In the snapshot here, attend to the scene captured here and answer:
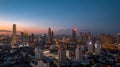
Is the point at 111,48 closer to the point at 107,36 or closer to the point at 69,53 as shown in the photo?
the point at 107,36

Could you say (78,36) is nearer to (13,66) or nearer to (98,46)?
(98,46)

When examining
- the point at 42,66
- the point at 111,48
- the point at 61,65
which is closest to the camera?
the point at 42,66

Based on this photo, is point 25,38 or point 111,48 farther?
point 25,38

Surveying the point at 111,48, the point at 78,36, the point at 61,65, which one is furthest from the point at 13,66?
the point at 78,36

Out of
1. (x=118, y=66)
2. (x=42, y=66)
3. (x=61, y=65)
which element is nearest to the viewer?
(x=42, y=66)

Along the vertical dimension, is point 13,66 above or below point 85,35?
below

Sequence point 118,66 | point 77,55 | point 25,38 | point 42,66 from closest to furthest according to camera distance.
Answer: point 42,66 → point 118,66 → point 77,55 → point 25,38

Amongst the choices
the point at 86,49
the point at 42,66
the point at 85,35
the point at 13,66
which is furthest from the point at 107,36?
the point at 42,66

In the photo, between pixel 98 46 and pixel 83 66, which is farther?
pixel 98 46

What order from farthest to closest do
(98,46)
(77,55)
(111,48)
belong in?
1. (111,48)
2. (98,46)
3. (77,55)
